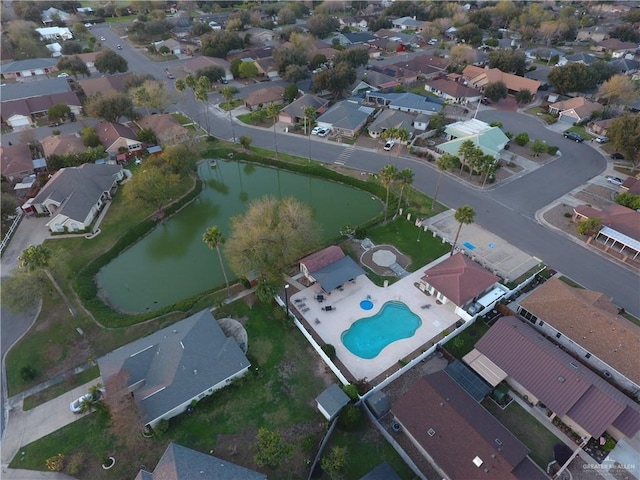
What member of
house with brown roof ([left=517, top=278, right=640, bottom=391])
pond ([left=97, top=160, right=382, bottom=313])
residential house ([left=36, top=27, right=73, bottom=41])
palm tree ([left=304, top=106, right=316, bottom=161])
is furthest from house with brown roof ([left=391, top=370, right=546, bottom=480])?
residential house ([left=36, top=27, right=73, bottom=41])

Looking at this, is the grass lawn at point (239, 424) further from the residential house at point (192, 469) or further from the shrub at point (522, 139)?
the shrub at point (522, 139)

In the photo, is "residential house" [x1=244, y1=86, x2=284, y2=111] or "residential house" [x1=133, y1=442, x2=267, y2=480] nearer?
"residential house" [x1=133, y1=442, x2=267, y2=480]

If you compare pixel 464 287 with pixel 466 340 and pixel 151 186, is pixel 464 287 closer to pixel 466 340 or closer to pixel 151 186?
pixel 466 340

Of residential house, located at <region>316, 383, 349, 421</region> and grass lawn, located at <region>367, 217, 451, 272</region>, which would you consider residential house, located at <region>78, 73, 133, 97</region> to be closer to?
grass lawn, located at <region>367, 217, 451, 272</region>

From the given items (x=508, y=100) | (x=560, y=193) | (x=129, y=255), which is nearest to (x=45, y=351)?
(x=129, y=255)

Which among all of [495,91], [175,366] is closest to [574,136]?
[495,91]

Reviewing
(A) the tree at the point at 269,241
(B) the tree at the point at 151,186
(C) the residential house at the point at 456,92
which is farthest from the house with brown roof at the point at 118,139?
(C) the residential house at the point at 456,92

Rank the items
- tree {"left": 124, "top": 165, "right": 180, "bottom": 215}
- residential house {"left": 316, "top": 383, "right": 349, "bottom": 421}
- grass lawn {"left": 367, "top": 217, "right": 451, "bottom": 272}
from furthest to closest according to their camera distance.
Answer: tree {"left": 124, "top": 165, "right": 180, "bottom": 215} < grass lawn {"left": 367, "top": 217, "right": 451, "bottom": 272} < residential house {"left": 316, "top": 383, "right": 349, "bottom": 421}
